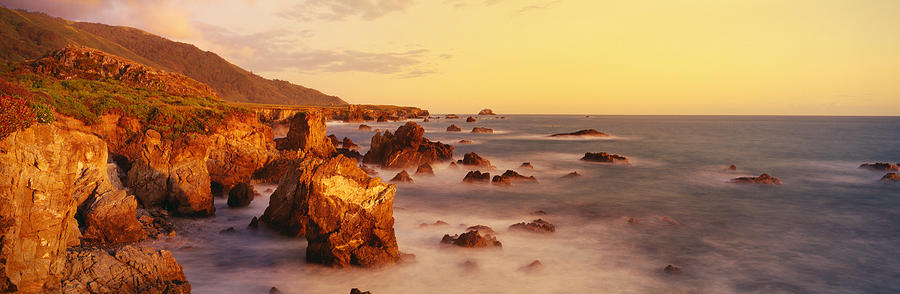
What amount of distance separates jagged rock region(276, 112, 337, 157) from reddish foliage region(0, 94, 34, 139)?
23.2 m

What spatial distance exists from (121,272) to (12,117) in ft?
10.0

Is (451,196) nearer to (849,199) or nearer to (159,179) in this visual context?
(159,179)

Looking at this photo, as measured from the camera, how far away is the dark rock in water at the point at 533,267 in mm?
12545

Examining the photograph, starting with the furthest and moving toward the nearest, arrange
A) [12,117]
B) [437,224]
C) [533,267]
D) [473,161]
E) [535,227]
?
[473,161]
[437,224]
[535,227]
[533,267]
[12,117]

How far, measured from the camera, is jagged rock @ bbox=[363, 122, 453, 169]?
32.8 meters

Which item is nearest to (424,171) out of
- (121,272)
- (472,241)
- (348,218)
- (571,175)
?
(571,175)

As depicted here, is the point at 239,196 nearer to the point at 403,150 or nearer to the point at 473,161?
the point at 403,150

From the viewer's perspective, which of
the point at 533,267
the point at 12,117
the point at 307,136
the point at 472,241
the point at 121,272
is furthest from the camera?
the point at 307,136

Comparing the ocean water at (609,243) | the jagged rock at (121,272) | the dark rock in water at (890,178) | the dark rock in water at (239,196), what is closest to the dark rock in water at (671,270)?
the ocean water at (609,243)

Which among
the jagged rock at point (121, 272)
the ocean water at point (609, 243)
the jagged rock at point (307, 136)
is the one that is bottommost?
the ocean water at point (609, 243)

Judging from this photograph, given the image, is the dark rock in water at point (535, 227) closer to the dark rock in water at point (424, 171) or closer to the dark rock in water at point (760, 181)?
the dark rock in water at point (424, 171)

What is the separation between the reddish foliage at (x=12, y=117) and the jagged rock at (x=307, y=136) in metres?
23.2

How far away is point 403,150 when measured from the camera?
33062mm

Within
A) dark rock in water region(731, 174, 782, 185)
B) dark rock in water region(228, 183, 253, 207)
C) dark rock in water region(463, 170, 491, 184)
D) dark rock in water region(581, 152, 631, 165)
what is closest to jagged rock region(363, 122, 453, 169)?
dark rock in water region(463, 170, 491, 184)
